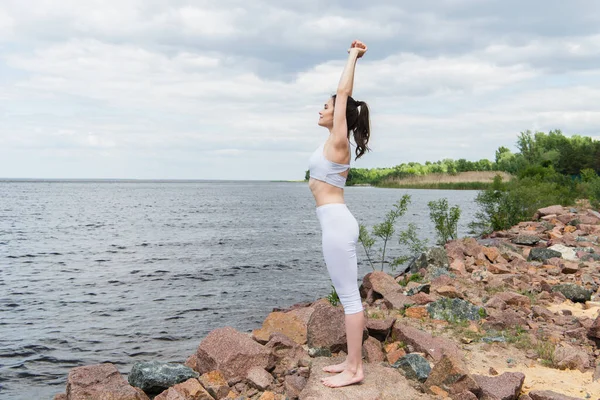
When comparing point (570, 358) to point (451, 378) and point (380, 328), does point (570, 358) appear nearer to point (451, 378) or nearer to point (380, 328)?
point (451, 378)

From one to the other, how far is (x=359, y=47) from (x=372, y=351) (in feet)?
12.0

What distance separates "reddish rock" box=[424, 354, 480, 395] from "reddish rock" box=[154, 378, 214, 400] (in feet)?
8.25

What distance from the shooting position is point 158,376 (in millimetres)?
6883

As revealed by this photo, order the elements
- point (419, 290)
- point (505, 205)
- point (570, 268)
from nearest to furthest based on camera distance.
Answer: point (419, 290), point (570, 268), point (505, 205)

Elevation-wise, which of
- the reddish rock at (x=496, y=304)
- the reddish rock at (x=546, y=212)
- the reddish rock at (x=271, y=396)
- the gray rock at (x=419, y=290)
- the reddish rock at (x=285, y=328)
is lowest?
the reddish rock at (x=271, y=396)

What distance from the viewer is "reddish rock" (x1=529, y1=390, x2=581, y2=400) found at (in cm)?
567

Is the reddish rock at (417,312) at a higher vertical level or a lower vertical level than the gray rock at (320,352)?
higher

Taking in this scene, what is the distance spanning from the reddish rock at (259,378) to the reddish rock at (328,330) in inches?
35.4

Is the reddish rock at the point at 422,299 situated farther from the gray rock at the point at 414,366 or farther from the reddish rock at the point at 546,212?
the reddish rock at the point at 546,212

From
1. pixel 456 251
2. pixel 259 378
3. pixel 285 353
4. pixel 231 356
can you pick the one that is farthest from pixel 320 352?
pixel 456 251

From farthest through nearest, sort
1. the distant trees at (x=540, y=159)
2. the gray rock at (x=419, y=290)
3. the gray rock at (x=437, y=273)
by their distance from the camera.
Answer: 1. the distant trees at (x=540, y=159)
2. the gray rock at (x=437, y=273)
3. the gray rock at (x=419, y=290)

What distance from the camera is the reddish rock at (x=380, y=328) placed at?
24.2 feet

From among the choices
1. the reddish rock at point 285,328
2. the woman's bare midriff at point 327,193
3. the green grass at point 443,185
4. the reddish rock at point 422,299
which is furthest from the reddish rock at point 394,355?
the green grass at point 443,185

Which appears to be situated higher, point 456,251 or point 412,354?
point 456,251
